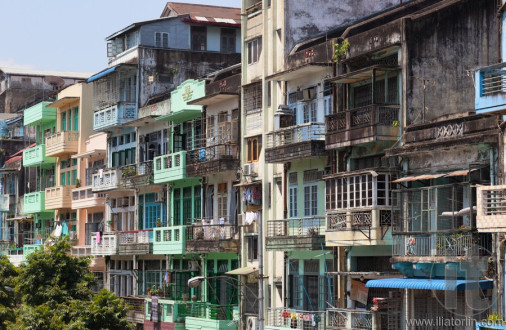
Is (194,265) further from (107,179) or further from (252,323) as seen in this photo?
(107,179)

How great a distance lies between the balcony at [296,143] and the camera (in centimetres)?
4100

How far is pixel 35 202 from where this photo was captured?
233ft

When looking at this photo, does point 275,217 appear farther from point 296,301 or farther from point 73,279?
point 73,279

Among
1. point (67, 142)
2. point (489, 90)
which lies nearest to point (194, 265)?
point (67, 142)

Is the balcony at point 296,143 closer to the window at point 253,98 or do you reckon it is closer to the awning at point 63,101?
the window at point 253,98

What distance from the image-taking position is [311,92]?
1688 inches

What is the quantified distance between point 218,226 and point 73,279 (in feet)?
20.1

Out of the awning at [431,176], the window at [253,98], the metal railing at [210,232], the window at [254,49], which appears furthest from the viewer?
the metal railing at [210,232]

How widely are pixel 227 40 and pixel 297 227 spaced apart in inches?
787

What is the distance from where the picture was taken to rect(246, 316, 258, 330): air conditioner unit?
4620cm

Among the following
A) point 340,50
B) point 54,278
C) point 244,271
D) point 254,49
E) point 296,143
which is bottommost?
point 54,278

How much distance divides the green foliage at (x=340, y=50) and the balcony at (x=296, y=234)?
5.14 metres

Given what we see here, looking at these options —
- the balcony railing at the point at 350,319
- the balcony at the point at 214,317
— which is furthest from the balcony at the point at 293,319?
the balcony at the point at 214,317

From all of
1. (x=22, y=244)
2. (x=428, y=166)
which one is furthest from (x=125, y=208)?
(x=428, y=166)
